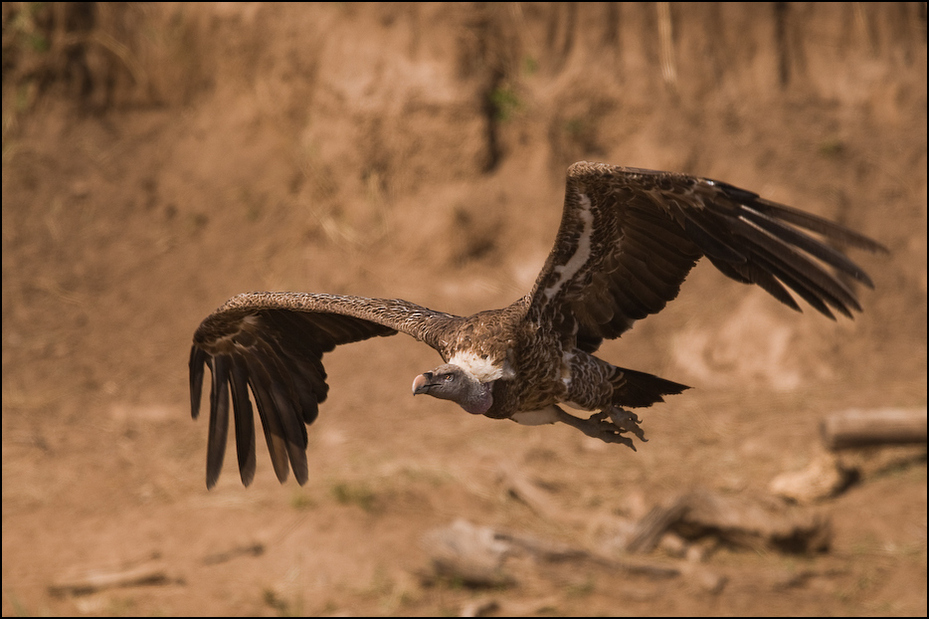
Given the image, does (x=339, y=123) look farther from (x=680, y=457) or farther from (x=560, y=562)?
(x=560, y=562)

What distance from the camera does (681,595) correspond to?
7629mm

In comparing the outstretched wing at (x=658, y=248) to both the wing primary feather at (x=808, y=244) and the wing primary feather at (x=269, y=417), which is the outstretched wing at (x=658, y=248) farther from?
the wing primary feather at (x=269, y=417)

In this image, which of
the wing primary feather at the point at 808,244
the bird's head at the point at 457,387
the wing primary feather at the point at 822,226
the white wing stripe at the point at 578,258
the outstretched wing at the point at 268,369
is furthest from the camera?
the outstretched wing at the point at 268,369

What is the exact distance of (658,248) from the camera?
16.3ft

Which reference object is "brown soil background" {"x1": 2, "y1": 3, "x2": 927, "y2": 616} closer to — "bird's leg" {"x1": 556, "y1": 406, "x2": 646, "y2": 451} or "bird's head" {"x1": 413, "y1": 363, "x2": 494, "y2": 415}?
"bird's leg" {"x1": 556, "y1": 406, "x2": 646, "y2": 451}

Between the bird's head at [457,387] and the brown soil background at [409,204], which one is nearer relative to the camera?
the bird's head at [457,387]

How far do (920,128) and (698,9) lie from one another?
2960 millimetres

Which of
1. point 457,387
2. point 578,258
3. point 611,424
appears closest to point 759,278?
point 578,258

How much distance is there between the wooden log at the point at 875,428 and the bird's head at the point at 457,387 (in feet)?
18.3

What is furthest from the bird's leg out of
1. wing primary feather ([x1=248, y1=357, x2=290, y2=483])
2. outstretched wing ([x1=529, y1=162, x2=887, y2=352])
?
wing primary feather ([x1=248, y1=357, x2=290, y2=483])

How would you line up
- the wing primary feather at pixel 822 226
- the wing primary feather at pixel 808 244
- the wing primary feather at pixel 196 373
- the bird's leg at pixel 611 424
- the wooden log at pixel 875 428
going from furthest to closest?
the wooden log at pixel 875 428
the wing primary feather at pixel 196 373
the bird's leg at pixel 611 424
the wing primary feather at pixel 808 244
the wing primary feather at pixel 822 226

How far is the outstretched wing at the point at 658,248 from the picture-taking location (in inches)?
166

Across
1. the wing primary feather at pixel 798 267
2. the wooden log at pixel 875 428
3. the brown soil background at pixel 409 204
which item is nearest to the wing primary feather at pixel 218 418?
the brown soil background at pixel 409 204

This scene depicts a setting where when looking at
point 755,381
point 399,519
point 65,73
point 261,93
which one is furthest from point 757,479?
point 65,73
